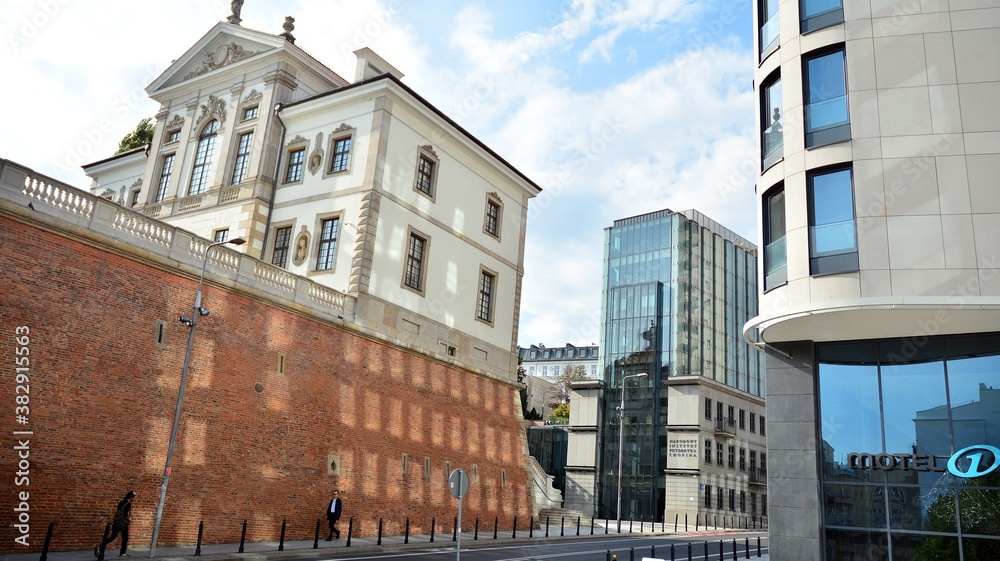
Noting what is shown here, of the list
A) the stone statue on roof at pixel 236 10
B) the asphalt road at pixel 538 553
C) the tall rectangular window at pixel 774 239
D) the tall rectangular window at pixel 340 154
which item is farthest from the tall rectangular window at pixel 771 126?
the stone statue on roof at pixel 236 10

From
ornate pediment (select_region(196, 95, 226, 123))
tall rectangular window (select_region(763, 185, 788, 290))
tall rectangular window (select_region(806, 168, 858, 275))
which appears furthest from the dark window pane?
ornate pediment (select_region(196, 95, 226, 123))

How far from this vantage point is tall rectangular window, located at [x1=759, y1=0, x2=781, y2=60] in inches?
840

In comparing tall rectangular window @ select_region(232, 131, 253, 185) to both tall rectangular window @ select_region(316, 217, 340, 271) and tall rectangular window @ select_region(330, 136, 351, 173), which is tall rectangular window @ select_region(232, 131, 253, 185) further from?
tall rectangular window @ select_region(316, 217, 340, 271)

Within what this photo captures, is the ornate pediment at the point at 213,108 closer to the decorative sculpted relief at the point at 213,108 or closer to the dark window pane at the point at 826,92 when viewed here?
the decorative sculpted relief at the point at 213,108

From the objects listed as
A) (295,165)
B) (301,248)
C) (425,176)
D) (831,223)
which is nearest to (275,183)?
(295,165)

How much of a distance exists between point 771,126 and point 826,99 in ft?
6.21

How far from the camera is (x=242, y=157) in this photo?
34.4 meters

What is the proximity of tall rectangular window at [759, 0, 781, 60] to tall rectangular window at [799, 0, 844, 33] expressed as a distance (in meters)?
0.95

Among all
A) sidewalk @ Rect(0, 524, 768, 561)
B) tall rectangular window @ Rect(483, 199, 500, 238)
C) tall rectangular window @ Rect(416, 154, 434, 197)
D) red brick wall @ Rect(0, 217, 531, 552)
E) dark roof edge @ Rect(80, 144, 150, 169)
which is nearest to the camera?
sidewalk @ Rect(0, 524, 768, 561)

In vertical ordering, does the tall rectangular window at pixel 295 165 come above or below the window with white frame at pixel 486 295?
above

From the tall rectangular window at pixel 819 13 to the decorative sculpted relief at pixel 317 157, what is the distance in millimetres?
21135

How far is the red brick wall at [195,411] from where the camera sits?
18.2m

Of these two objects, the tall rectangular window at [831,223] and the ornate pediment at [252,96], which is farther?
the ornate pediment at [252,96]

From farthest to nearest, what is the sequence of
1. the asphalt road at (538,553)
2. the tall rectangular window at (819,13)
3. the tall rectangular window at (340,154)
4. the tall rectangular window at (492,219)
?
the tall rectangular window at (492,219) → the tall rectangular window at (340,154) → the asphalt road at (538,553) → the tall rectangular window at (819,13)
